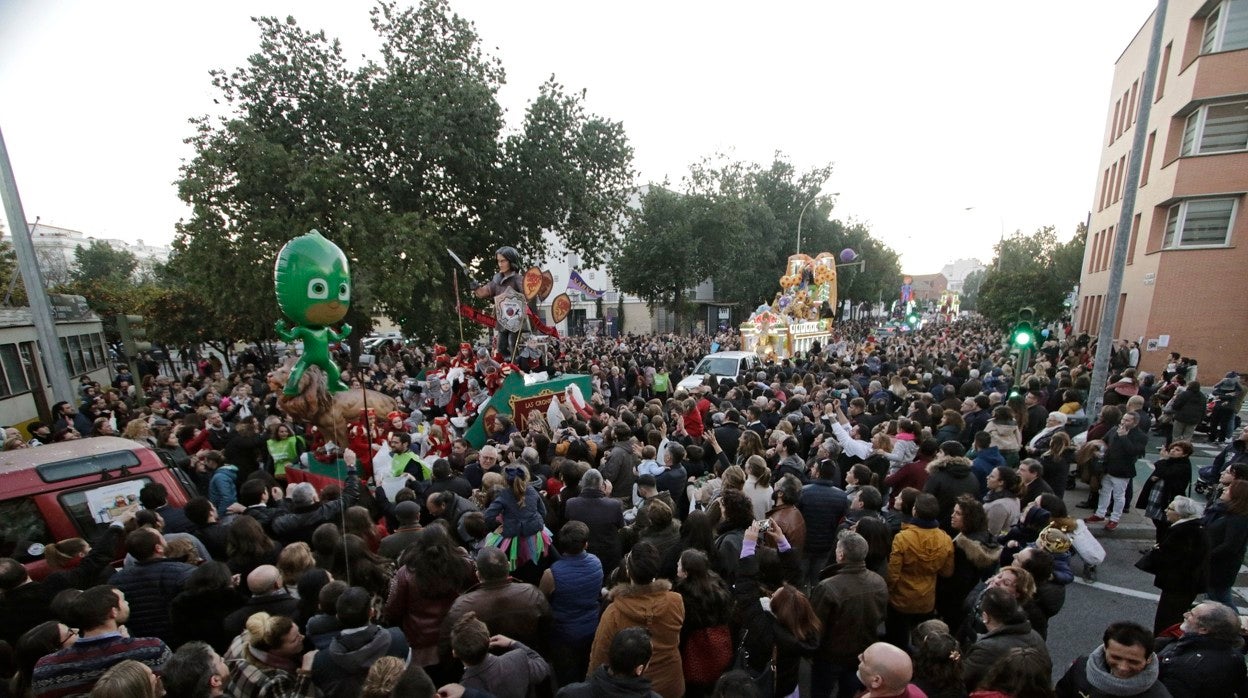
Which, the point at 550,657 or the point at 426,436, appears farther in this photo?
the point at 426,436

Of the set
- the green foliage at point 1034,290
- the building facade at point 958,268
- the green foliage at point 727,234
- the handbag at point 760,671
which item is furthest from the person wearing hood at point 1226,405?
the building facade at point 958,268

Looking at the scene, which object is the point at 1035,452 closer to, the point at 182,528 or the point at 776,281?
the point at 182,528

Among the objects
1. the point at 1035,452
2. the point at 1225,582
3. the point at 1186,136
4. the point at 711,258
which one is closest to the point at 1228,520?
the point at 1225,582

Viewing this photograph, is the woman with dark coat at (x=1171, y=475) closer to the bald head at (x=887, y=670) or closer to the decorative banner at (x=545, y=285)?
the bald head at (x=887, y=670)

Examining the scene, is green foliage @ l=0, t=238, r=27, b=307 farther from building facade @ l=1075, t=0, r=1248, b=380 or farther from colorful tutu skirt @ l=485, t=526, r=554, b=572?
building facade @ l=1075, t=0, r=1248, b=380

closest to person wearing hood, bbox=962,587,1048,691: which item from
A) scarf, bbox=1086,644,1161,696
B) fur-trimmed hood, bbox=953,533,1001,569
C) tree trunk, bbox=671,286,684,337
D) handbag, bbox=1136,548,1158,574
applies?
scarf, bbox=1086,644,1161,696

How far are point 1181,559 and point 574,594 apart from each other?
4537 mm

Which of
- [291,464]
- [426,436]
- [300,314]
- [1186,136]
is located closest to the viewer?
[300,314]

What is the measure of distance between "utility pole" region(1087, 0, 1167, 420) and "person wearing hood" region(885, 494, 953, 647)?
6.49 meters

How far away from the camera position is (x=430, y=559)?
3311mm

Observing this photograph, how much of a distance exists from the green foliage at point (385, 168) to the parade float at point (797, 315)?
7.34 metres

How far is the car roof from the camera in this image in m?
4.54

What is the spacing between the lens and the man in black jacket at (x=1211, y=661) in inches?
110

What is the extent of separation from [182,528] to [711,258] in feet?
103
